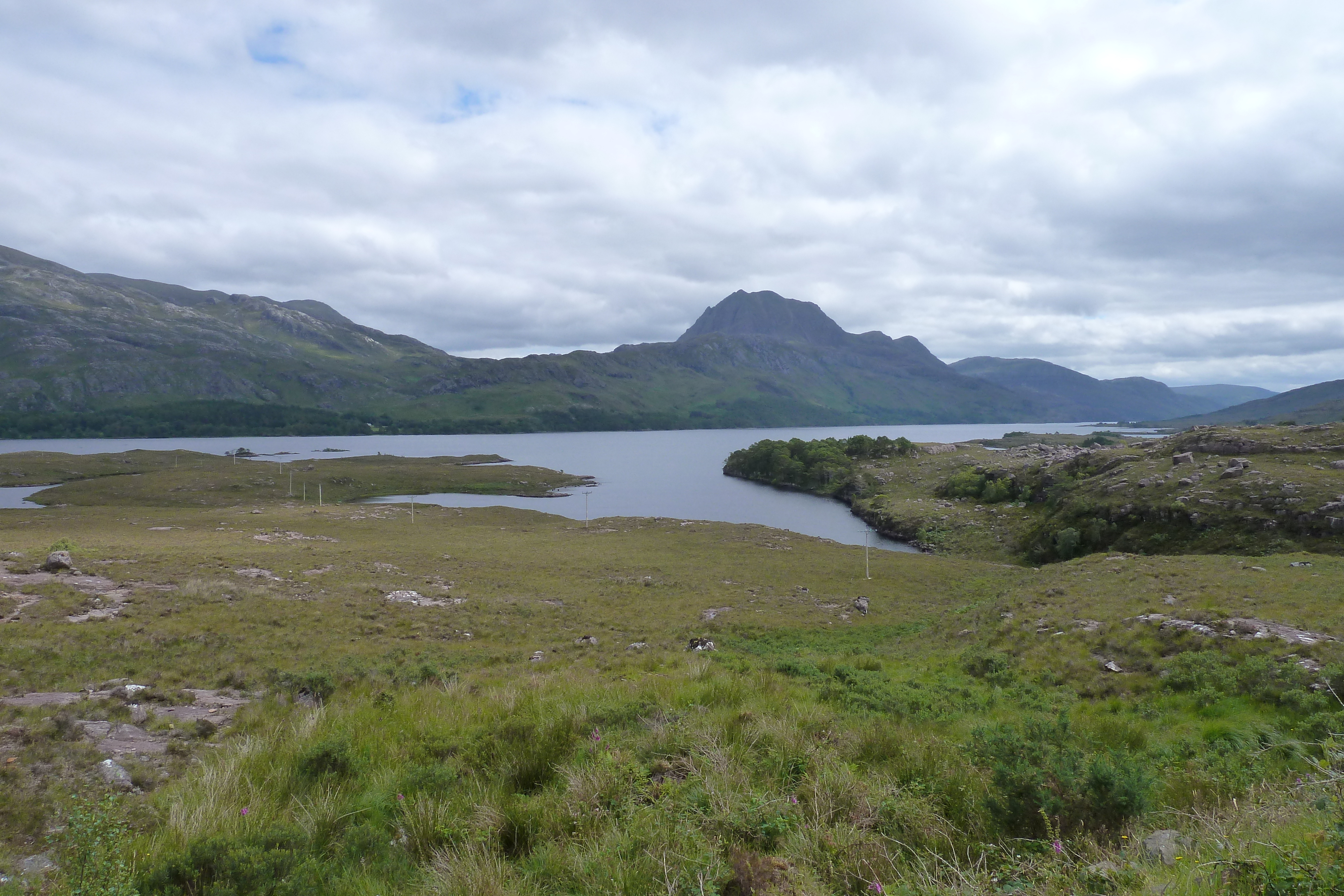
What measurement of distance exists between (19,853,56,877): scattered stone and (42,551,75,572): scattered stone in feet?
77.2

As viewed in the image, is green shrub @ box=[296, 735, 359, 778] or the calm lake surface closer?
green shrub @ box=[296, 735, 359, 778]

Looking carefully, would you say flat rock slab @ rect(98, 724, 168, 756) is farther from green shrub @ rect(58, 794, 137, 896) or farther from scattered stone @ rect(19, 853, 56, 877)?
green shrub @ rect(58, 794, 137, 896)

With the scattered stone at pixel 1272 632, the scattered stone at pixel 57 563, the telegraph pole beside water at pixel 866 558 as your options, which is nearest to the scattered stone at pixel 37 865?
the scattered stone at pixel 1272 632

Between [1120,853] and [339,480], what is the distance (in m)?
106

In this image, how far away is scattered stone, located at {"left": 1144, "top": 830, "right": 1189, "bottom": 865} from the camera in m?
3.78

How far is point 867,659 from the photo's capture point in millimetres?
14594

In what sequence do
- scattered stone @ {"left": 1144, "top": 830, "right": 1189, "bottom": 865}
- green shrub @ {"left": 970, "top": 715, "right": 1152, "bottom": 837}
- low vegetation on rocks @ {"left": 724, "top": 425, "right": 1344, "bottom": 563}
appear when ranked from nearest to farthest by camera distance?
scattered stone @ {"left": 1144, "top": 830, "right": 1189, "bottom": 865} < green shrub @ {"left": 970, "top": 715, "right": 1152, "bottom": 837} < low vegetation on rocks @ {"left": 724, "top": 425, "right": 1344, "bottom": 563}

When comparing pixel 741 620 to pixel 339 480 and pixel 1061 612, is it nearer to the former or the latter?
pixel 1061 612

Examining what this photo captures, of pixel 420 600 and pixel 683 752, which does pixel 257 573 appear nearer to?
pixel 420 600

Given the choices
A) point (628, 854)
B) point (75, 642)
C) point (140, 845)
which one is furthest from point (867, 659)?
point (75, 642)

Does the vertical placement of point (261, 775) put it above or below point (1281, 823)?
below

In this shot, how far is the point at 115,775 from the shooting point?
247 inches

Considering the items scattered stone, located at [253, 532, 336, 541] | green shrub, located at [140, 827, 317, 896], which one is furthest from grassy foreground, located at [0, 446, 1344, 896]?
scattered stone, located at [253, 532, 336, 541]

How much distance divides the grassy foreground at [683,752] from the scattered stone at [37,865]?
0.32 feet
